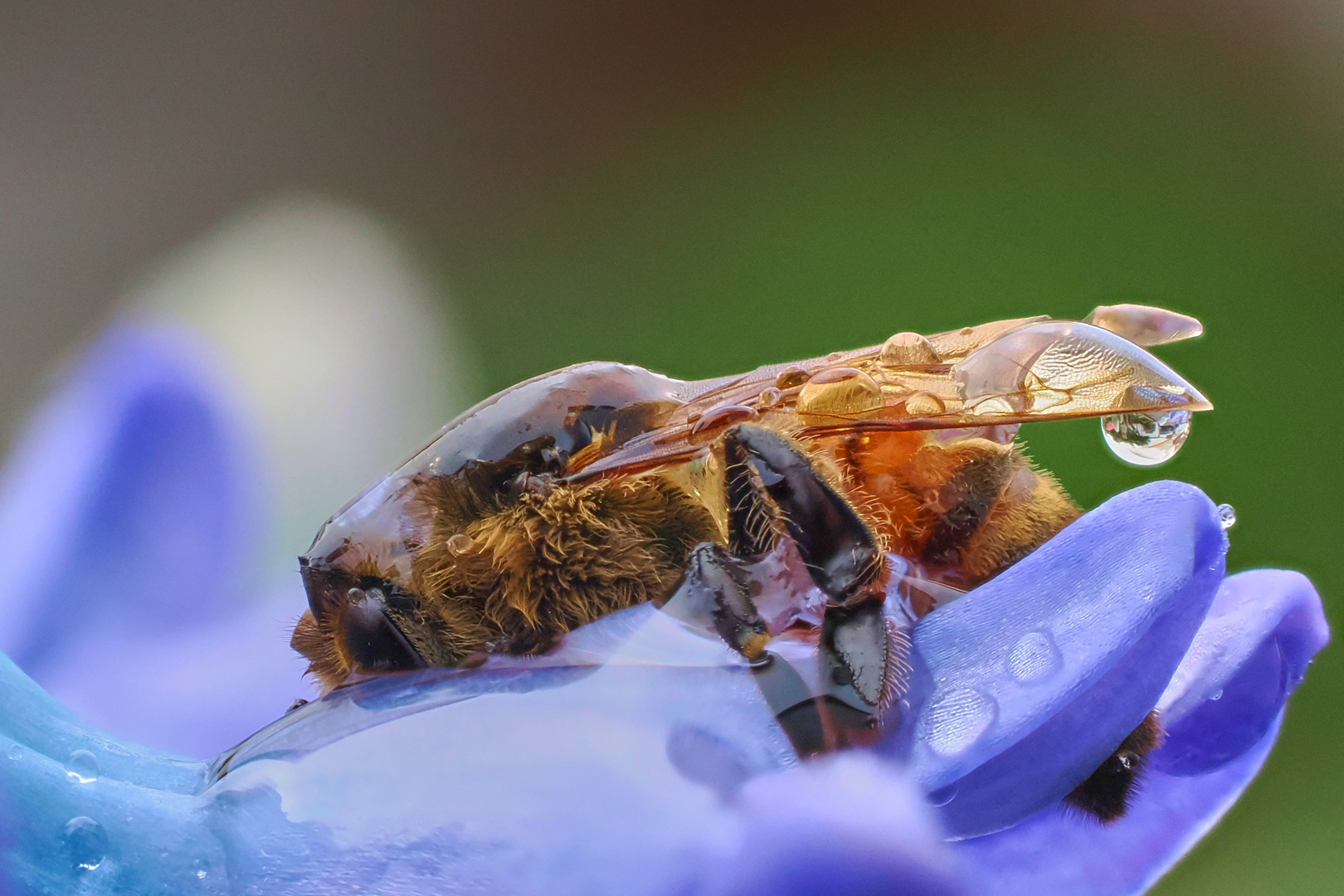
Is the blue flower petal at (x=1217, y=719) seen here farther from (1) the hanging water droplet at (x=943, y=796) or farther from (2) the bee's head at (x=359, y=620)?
(2) the bee's head at (x=359, y=620)

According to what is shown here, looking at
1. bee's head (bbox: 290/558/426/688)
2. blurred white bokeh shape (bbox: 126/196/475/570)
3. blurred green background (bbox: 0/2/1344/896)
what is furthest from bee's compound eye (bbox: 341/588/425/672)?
blurred green background (bbox: 0/2/1344/896)

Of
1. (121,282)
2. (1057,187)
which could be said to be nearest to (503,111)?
(121,282)

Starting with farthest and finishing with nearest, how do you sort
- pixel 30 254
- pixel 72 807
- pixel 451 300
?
pixel 451 300 < pixel 30 254 < pixel 72 807

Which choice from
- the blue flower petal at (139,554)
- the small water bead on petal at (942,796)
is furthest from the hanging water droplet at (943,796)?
the blue flower petal at (139,554)

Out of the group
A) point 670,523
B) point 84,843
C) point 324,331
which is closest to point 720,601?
point 670,523

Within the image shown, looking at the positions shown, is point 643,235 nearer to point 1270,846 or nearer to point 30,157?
point 30,157
